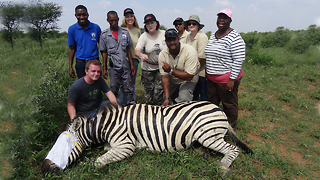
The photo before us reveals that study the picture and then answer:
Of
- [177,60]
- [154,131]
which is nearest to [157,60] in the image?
[177,60]

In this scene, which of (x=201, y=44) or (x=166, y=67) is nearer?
(x=166, y=67)

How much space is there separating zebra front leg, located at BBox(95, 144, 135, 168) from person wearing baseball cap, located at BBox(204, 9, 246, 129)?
196cm

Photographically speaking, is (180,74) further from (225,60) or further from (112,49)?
(112,49)

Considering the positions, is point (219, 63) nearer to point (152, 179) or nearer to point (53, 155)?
point (152, 179)

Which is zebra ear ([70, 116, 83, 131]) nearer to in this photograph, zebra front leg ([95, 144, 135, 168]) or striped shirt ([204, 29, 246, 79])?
zebra front leg ([95, 144, 135, 168])

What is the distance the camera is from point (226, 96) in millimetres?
3680

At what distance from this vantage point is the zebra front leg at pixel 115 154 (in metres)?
2.91

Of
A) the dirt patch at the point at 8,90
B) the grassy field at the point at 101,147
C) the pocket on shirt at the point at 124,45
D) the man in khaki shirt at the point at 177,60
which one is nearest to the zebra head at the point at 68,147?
the grassy field at the point at 101,147

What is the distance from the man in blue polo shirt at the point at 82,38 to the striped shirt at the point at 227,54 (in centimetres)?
252

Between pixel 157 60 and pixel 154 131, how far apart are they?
1.77 meters

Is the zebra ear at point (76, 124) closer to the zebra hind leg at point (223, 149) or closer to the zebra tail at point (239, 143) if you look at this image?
the zebra hind leg at point (223, 149)

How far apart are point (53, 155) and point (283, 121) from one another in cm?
484

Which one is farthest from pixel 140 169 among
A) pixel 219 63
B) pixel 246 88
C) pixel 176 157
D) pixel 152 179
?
pixel 246 88

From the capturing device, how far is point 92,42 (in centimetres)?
419
